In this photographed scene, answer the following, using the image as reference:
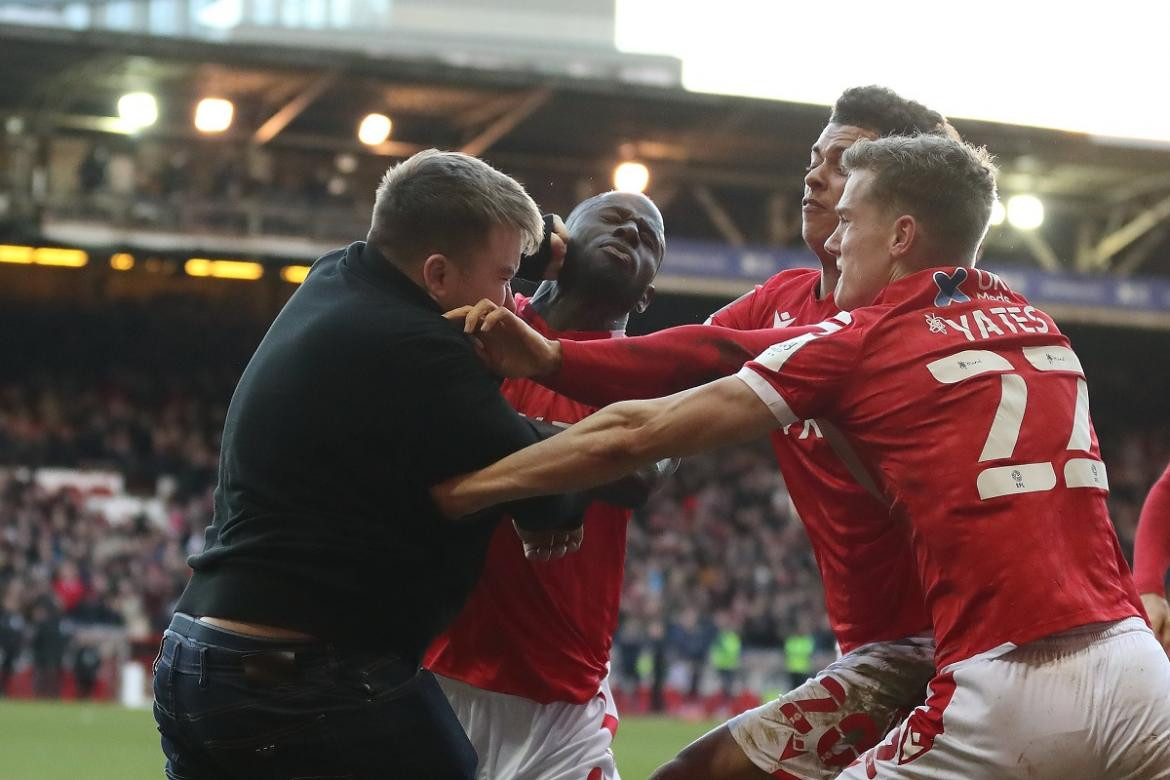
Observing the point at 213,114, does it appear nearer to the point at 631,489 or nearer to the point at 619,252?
the point at 619,252

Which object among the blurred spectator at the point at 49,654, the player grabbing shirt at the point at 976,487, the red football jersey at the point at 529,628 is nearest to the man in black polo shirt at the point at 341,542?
the player grabbing shirt at the point at 976,487

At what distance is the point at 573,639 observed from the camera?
4984 mm

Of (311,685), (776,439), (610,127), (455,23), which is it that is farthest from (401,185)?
(455,23)

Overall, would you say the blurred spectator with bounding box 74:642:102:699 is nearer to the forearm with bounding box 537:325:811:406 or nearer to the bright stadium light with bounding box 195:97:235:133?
the bright stadium light with bounding box 195:97:235:133

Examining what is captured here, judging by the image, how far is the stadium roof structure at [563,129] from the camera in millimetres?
24344

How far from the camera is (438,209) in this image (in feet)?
12.0

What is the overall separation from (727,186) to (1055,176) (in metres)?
6.37

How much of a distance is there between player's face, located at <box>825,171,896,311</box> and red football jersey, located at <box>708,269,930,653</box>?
0.62 meters

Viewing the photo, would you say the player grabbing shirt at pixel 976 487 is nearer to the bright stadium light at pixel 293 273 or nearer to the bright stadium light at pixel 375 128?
the bright stadium light at pixel 293 273

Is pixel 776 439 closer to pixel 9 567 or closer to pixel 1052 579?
pixel 1052 579

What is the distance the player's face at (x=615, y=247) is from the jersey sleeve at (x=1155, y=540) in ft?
6.21

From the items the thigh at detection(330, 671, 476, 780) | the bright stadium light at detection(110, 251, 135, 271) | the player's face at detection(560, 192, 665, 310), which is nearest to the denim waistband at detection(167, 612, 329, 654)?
the thigh at detection(330, 671, 476, 780)

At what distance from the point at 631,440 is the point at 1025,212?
2558 cm

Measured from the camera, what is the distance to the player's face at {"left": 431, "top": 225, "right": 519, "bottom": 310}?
147 inches
